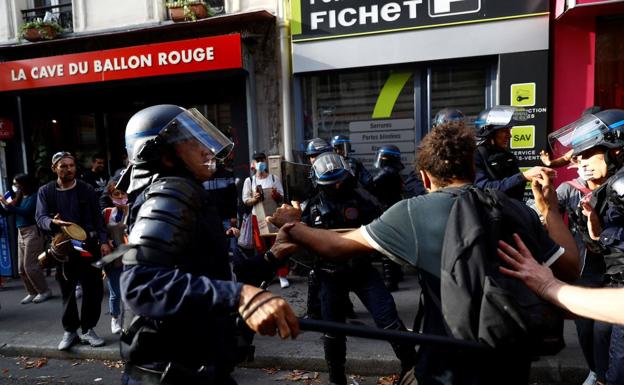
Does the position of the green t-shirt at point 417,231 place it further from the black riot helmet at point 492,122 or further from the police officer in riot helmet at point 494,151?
the black riot helmet at point 492,122

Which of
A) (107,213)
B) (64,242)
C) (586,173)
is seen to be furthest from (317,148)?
(586,173)

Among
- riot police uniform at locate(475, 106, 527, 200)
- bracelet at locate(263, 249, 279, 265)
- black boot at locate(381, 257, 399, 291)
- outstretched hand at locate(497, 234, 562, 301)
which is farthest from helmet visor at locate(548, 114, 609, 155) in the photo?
black boot at locate(381, 257, 399, 291)

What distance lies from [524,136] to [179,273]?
6095mm

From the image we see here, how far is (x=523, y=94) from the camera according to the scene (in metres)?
6.34

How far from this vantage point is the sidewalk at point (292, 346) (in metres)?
3.67

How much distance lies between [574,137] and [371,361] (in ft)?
8.04

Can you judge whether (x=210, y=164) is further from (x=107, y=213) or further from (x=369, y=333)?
(x=107, y=213)

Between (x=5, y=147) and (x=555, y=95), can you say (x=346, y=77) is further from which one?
(x=5, y=147)

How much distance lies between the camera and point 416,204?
181 centimetres

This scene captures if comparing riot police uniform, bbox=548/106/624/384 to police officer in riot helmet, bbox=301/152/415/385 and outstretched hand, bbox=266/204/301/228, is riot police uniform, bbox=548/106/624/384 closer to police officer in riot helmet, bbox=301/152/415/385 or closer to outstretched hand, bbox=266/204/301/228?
police officer in riot helmet, bbox=301/152/415/385

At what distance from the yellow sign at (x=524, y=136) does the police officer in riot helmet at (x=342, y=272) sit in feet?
11.8

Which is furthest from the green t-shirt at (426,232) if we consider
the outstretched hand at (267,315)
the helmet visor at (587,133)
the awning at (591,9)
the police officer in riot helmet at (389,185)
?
the awning at (591,9)

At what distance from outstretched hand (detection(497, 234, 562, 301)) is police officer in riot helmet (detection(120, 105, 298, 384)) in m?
0.83

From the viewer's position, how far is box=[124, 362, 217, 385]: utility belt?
179 centimetres
